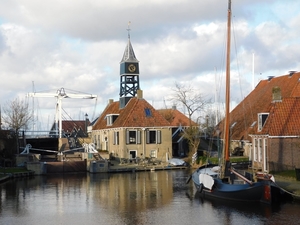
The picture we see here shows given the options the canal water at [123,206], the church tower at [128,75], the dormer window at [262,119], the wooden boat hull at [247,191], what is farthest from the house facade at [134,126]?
the wooden boat hull at [247,191]

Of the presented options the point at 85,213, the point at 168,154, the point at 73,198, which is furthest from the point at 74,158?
the point at 85,213

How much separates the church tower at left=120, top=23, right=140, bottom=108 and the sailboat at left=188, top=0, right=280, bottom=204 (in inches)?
1061

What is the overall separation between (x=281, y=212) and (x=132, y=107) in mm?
33672

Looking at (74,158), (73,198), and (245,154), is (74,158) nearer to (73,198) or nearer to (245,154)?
(245,154)

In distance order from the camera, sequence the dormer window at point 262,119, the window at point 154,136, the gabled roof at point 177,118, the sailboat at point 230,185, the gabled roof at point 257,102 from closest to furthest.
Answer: the sailboat at point 230,185, the dormer window at point 262,119, the gabled roof at point 257,102, the window at point 154,136, the gabled roof at point 177,118

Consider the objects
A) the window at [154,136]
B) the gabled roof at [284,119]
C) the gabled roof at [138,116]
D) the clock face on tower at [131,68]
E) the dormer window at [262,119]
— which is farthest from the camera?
the clock face on tower at [131,68]

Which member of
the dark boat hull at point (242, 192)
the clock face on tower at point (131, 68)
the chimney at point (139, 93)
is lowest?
the dark boat hull at point (242, 192)

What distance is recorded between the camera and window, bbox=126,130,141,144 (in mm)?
53438

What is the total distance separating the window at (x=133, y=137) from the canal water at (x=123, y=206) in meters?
14.5

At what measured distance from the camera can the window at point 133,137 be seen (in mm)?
53438

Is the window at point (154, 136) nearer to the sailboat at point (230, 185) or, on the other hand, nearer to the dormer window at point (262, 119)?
the dormer window at point (262, 119)

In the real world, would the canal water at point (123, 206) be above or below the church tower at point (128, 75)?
below

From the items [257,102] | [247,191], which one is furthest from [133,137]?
[247,191]

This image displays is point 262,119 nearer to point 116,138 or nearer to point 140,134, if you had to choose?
point 140,134
